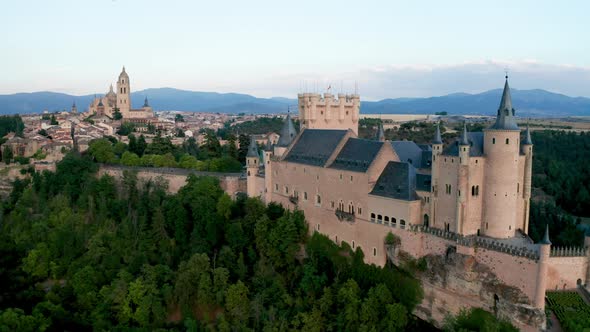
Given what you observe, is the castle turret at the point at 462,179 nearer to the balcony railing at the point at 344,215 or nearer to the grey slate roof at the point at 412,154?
the grey slate roof at the point at 412,154

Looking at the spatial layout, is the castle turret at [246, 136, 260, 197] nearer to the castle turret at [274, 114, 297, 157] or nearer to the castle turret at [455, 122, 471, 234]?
the castle turret at [274, 114, 297, 157]

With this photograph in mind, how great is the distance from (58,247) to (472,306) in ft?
116

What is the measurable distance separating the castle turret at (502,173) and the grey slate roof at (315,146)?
12.1m

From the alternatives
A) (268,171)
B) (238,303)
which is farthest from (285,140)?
(238,303)

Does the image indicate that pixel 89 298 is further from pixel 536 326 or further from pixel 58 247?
pixel 536 326

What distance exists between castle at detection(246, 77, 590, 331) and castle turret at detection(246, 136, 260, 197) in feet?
19.7

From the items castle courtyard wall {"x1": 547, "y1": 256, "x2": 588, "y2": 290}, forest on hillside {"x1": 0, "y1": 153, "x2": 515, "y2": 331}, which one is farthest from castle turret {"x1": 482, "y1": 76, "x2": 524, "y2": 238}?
forest on hillside {"x1": 0, "y1": 153, "x2": 515, "y2": 331}

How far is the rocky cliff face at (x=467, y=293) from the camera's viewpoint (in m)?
27.9

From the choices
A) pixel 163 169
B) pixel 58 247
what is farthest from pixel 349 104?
pixel 58 247

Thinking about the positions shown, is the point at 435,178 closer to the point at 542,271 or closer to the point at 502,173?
the point at 502,173

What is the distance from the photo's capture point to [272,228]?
135 ft

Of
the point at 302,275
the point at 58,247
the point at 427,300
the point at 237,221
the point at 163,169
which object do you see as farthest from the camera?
the point at 163,169

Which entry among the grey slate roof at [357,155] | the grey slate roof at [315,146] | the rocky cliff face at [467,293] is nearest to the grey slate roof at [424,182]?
the grey slate roof at [357,155]

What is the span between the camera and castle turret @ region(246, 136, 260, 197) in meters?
47.1
